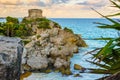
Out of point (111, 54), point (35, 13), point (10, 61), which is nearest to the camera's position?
point (111, 54)

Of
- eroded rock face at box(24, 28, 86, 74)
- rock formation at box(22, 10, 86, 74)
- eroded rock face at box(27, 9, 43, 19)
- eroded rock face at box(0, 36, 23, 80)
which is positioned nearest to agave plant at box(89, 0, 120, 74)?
eroded rock face at box(0, 36, 23, 80)

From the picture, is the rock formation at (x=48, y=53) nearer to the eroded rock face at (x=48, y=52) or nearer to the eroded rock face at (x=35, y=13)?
the eroded rock face at (x=48, y=52)

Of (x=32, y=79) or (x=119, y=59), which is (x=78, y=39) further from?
(x=119, y=59)

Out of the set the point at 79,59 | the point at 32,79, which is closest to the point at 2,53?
the point at 32,79

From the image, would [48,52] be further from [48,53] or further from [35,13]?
[35,13]

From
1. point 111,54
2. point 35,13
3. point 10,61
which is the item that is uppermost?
point 111,54

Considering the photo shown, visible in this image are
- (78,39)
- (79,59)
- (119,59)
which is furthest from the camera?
(78,39)

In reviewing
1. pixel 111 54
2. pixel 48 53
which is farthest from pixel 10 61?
pixel 48 53

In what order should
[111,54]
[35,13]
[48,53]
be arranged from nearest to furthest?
1. [111,54]
2. [48,53]
3. [35,13]

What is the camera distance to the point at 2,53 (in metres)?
3.70

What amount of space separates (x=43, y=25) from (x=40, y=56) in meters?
29.3

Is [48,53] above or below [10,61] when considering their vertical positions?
below

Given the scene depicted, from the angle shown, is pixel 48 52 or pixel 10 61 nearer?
pixel 10 61

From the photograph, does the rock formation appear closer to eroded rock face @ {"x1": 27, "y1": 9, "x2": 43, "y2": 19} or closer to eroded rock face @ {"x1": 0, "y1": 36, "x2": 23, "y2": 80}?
eroded rock face @ {"x1": 0, "y1": 36, "x2": 23, "y2": 80}
